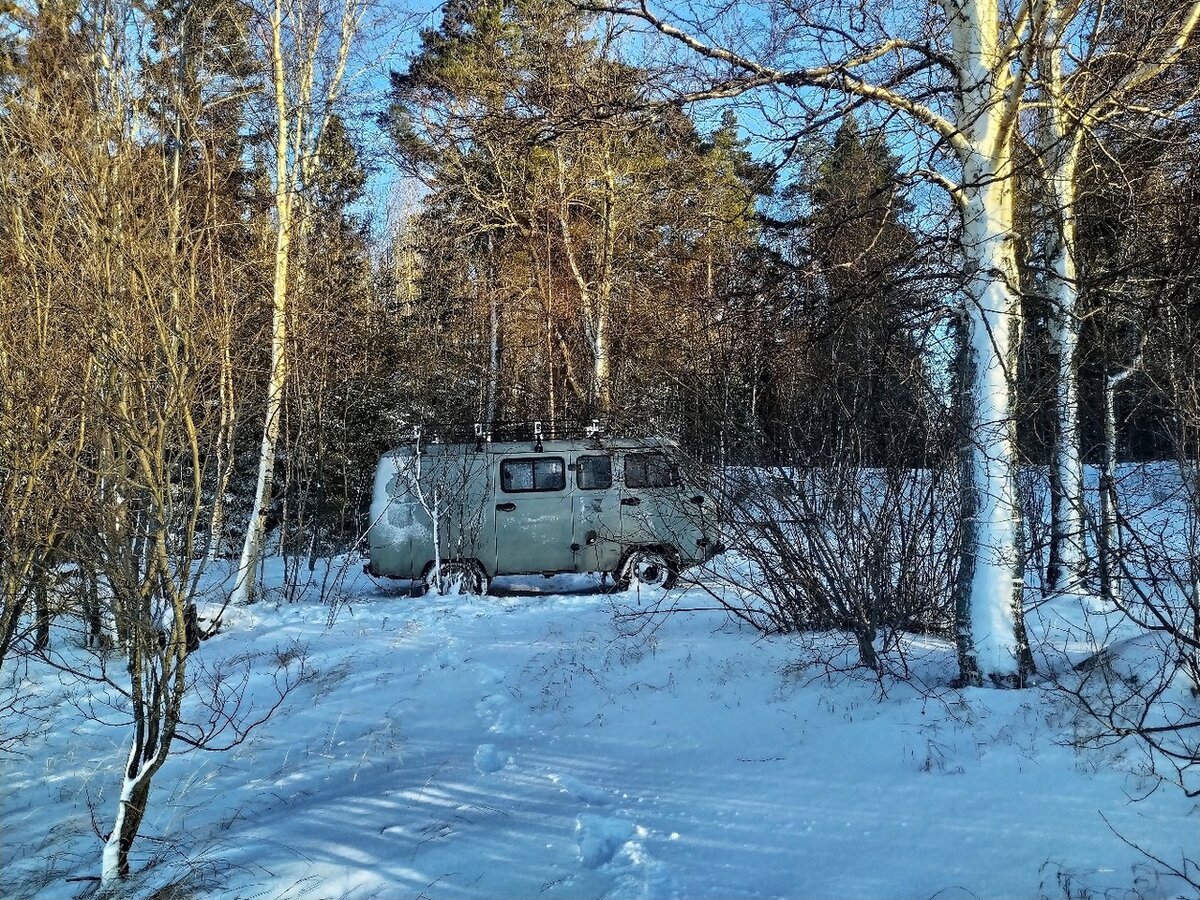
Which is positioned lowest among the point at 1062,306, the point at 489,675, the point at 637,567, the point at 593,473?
the point at 489,675

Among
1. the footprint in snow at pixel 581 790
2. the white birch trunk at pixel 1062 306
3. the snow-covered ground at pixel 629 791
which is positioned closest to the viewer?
the snow-covered ground at pixel 629 791

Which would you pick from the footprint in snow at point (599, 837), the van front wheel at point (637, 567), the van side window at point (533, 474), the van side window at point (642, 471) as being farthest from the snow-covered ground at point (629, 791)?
the van side window at point (533, 474)

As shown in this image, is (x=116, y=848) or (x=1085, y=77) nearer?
(x=116, y=848)

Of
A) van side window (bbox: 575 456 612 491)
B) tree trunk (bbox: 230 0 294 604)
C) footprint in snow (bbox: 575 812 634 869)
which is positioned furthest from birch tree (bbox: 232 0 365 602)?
footprint in snow (bbox: 575 812 634 869)

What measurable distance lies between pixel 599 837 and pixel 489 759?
4.68 ft

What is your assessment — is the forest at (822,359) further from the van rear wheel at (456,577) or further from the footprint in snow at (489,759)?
the van rear wheel at (456,577)

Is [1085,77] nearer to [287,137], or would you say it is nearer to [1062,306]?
[1062,306]

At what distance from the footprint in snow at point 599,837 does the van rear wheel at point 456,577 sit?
7.69m

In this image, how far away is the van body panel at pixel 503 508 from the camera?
37.9 ft

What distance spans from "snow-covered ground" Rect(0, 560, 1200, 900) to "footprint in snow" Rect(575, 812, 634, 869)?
0.01 metres

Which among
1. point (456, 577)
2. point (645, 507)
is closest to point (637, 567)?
point (645, 507)

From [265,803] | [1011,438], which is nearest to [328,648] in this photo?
[265,803]

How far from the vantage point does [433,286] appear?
2108 cm

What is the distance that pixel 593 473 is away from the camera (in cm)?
1158
